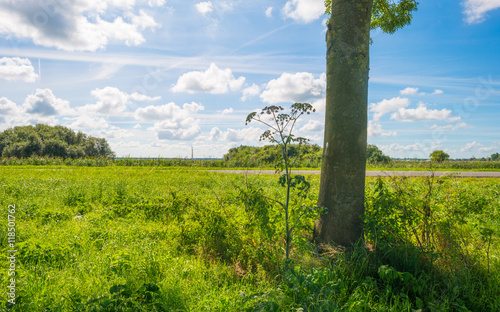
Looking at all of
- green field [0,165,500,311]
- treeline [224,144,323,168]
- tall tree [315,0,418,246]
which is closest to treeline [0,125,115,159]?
green field [0,165,500,311]

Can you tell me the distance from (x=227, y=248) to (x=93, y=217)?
3.50m

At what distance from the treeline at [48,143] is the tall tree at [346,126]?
45719 millimetres

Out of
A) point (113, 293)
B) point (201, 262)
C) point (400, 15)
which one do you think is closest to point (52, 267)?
point (113, 293)

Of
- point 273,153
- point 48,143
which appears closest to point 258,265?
point 273,153

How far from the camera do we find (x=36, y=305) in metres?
2.76

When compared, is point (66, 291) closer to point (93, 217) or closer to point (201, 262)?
point (201, 262)

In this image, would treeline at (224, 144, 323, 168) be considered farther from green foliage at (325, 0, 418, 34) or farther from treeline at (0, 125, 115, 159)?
treeline at (0, 125, 115, 159)

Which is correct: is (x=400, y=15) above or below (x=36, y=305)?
above

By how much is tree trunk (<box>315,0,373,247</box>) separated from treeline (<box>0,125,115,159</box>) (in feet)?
150

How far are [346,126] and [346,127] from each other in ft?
0.05

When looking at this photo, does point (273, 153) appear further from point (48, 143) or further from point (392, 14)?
point (48, 143)

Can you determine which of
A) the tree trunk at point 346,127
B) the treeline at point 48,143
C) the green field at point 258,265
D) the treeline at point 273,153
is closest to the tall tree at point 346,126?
the tree trunk at point 346,127

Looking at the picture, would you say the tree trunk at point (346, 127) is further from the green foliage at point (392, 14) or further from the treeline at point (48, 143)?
the treeline at point (48, 143)

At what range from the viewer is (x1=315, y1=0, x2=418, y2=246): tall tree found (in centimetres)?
382
